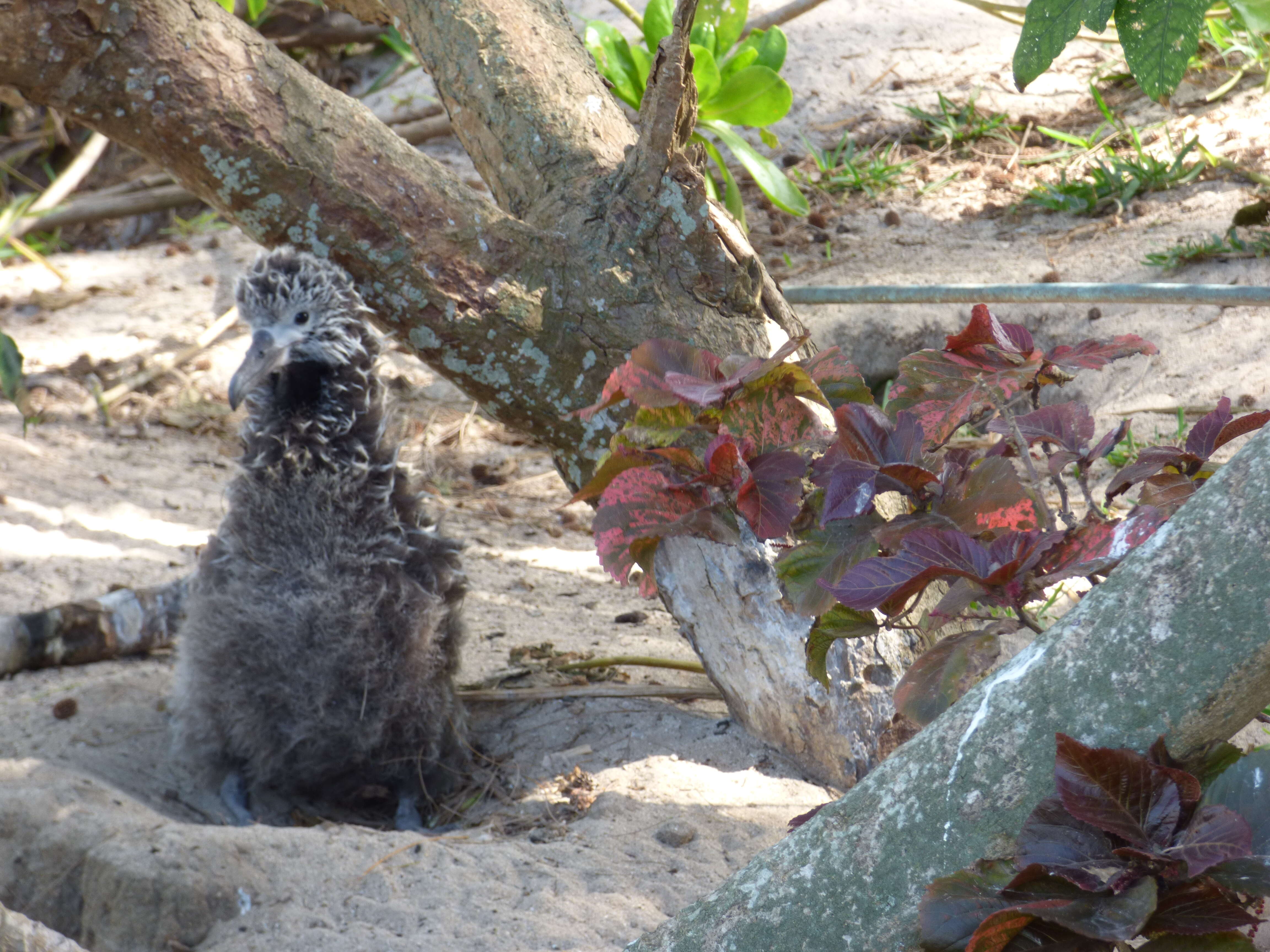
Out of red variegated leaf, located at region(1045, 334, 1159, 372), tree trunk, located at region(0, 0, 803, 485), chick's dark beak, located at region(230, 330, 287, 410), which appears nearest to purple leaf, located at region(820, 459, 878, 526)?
red variegated leaf, located at region(1045, 334, 1159, 372)

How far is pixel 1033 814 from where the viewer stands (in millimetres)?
1086

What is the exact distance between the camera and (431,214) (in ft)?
8.91

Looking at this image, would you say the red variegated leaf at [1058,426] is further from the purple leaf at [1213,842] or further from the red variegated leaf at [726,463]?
the purple leaf at [1213,842]

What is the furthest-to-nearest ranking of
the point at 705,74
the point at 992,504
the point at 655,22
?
the point at 655,22 < the point at 705,74 < the point at 992,504

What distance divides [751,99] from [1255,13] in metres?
3.17

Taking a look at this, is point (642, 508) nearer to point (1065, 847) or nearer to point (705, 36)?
point (1065, 847)

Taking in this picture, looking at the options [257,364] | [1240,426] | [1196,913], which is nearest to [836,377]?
[1240,426]

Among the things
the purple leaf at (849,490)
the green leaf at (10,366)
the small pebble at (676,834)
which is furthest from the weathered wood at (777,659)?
the green leaf at (10,366)

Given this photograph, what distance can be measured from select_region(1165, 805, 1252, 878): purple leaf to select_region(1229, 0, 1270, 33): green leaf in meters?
1.64

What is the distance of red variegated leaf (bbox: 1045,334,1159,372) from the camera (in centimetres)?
154

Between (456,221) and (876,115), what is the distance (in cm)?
487

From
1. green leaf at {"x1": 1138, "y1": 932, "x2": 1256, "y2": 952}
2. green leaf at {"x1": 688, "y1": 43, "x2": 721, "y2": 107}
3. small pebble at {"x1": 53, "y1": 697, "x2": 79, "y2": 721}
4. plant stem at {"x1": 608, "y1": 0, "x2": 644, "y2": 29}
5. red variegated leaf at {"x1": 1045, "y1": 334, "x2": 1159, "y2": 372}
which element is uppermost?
plant stem at {"x1": 608, "y1": 0, "x2": 644, "y2": 29}

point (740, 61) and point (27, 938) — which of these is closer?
point (27, 938)

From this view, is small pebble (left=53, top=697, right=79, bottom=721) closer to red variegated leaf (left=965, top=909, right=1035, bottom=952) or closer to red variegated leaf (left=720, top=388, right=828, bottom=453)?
red variegated leaf (left=720, top=388, right=828, bottom=453)
